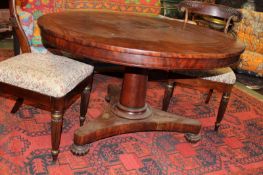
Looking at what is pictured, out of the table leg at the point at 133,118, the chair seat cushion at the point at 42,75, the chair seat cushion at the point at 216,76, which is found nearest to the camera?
the chair seat cushion at the point at 42,75

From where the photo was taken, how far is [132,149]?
221 centimetres

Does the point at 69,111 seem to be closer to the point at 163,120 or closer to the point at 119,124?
the point at 119,124

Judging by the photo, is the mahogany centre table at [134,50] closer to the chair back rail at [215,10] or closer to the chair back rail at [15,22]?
the chair back rail at [15,22]

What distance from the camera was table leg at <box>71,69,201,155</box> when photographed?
2135 mm

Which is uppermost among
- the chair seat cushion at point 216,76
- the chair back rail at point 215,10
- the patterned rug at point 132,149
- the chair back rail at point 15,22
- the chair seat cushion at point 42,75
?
the chair back rail at point 215,10

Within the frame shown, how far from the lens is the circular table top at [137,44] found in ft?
4.81

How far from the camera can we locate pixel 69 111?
2.63 m

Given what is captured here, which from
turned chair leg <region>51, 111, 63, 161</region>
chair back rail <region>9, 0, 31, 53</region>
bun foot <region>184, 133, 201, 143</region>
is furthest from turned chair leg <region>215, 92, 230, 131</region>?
chair back rail <region>9, 0, 31, 53</region>

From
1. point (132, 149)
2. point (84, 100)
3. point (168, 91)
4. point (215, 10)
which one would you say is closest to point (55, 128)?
point (84, 100)

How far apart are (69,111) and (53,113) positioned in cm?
83

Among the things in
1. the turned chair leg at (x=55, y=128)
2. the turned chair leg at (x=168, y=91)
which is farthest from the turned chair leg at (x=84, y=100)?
the turned chair leg at (x=168, y=91)

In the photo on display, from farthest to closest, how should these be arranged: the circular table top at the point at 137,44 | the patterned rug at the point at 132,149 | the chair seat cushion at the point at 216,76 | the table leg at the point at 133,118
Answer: the chair seat cushion at the point at 216,76 → the table leg at the point at 133,118 → the patterned rug at the point at 132,149 → the circular table top at the point at 137,44

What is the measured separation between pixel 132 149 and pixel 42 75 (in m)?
0.87

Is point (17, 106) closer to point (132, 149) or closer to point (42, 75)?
point (42, 75)
